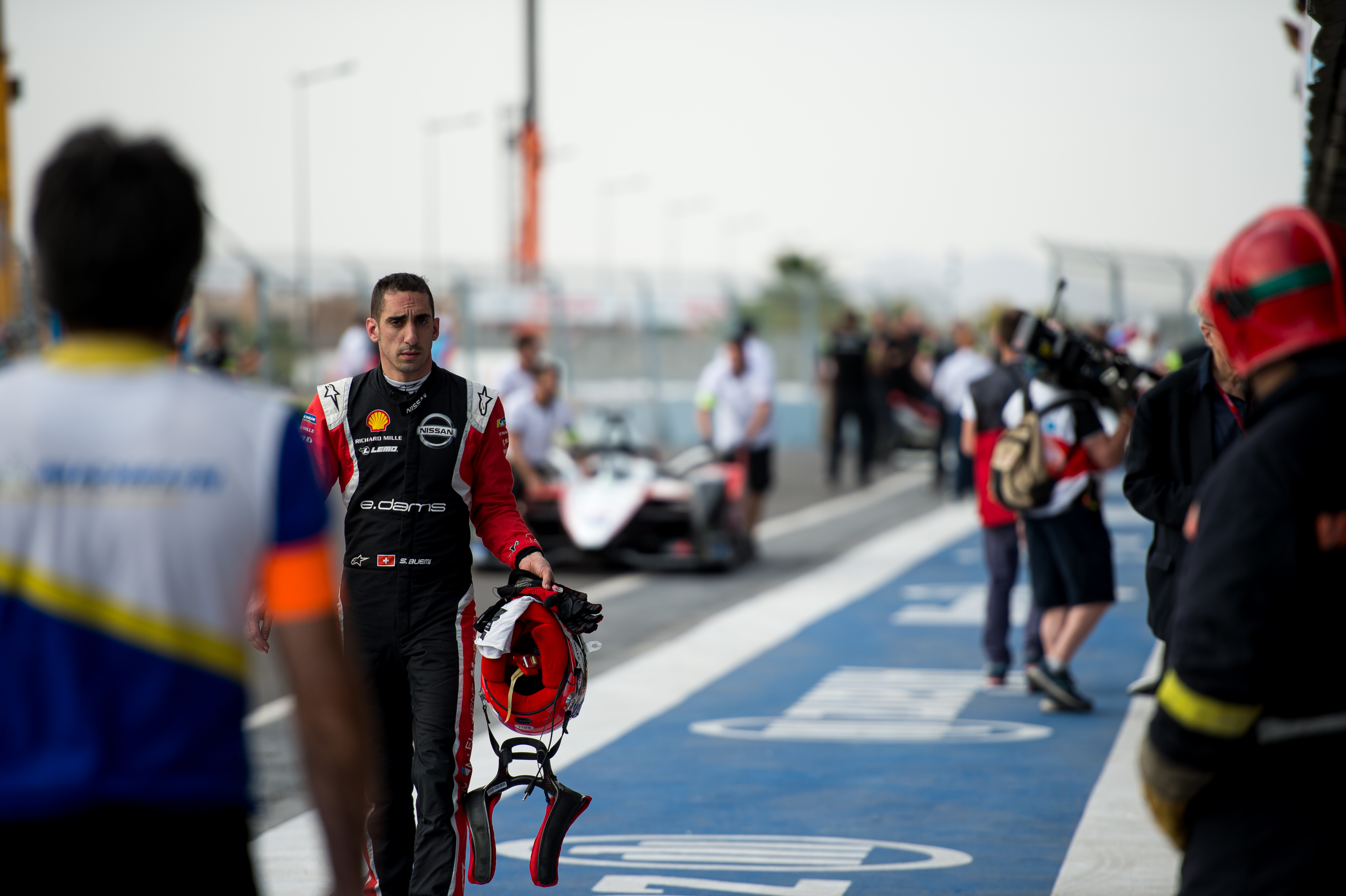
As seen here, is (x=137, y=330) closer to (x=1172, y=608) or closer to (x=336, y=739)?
(x=336, y=739)

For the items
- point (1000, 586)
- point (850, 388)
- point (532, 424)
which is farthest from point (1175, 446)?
point (850, 388)

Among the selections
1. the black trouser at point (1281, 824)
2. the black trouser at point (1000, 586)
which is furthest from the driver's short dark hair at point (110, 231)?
the black trouser at point (1000, 586)

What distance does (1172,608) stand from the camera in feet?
16.0

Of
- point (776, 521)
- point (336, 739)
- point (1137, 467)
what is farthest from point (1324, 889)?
point (776, 521)

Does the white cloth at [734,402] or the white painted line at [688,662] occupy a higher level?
the white cloth at [734,402]

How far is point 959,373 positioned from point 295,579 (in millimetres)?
15964

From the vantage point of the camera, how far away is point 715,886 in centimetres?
486

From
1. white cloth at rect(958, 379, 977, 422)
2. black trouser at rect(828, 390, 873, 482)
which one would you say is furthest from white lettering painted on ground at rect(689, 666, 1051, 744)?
black trouser at rect(828, 390, 873, 482)

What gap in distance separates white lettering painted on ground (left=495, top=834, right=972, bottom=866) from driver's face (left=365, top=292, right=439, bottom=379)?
1.75 m

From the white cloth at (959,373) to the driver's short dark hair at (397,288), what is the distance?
42.7ft

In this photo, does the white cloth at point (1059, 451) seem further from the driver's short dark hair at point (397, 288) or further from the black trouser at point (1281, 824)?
the black trouser at point (1281, 824)

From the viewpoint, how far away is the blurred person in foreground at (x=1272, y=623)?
2209mm

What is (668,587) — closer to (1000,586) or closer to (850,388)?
(1000,586)

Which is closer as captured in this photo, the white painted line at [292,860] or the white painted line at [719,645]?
the white painted line at [292,860]
